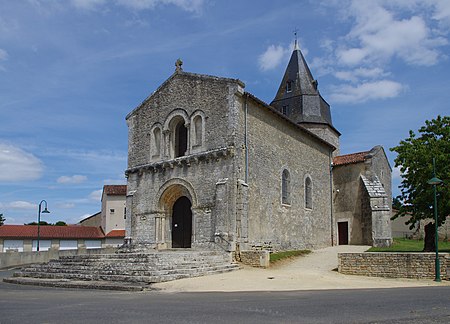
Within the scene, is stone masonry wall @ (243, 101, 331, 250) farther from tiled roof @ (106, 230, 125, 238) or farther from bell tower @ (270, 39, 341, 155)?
tiled roof @ (106, 230, 125, 238)

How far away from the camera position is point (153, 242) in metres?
21.0

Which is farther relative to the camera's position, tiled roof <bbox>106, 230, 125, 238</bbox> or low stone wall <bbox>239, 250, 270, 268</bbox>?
tiled roof <bbox>106, 230, 125, 238</bbox>

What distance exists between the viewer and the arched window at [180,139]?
2173 centimetres

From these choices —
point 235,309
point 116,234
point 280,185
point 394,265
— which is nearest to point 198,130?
point 280,185

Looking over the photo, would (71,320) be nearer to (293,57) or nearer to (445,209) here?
(445,209)

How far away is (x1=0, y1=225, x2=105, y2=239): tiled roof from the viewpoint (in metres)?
37.1

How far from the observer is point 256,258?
688 inches

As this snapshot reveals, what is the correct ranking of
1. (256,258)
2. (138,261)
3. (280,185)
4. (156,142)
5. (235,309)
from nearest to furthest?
(235,309), (138,261), (256,258), (280,185), (156,142)

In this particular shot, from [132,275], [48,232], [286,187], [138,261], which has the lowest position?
[132,275]

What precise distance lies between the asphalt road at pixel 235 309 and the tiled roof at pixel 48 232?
29.4 meters

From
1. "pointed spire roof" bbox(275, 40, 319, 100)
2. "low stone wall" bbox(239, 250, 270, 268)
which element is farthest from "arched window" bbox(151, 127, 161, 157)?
"pointed spire roof" bbox(275, 40, 319, 100)

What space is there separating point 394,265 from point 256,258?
5094mm

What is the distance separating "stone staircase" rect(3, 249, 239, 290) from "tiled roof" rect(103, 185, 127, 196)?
84.1 feet

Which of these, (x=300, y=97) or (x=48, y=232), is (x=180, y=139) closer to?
(x=300, y=97)
